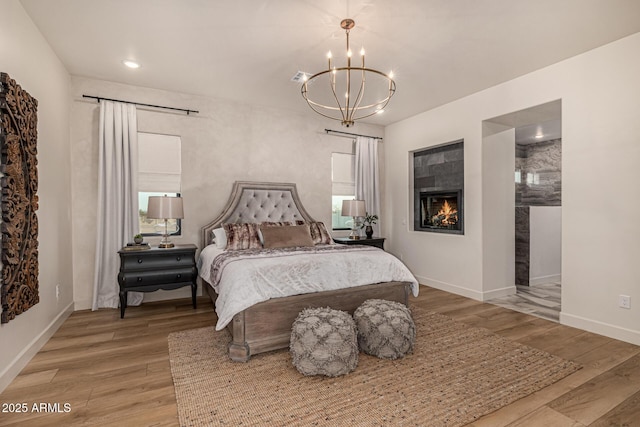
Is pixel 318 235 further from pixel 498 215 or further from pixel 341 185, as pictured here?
pixel 498 215

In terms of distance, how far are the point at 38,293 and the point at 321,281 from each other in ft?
7.86

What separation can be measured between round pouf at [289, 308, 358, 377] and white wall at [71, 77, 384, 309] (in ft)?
8.83

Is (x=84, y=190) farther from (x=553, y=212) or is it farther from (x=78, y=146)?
(x=553, y=212)

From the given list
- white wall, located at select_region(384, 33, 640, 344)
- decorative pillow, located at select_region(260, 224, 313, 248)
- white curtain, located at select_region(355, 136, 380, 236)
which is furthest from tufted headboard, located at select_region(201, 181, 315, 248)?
white wall, located at select_region(384, 33, 640, 344)

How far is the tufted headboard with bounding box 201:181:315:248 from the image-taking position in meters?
4.60

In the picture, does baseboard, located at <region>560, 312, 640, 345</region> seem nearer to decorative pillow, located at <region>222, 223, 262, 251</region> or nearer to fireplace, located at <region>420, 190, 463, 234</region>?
fireplace, located at <region>420, 190, 463, 234</region>

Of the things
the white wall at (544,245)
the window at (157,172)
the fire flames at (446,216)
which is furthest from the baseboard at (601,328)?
the window at (157,172)

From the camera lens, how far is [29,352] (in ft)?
8.56

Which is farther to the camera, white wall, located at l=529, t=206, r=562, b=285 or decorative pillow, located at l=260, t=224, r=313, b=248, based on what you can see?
white wall, located at l=529, t=206, r=562, b=285

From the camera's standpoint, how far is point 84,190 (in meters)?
3.99

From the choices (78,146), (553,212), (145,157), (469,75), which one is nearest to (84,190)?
(78,146)

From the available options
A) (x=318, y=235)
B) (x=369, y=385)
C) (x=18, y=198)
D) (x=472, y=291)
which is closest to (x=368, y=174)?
(x=318, y=235)

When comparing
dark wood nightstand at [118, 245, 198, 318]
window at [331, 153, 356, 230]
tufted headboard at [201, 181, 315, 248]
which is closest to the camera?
dark wood nightstand at [118, 245, 198, 318]

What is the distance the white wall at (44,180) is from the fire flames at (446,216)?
4.86 metres
